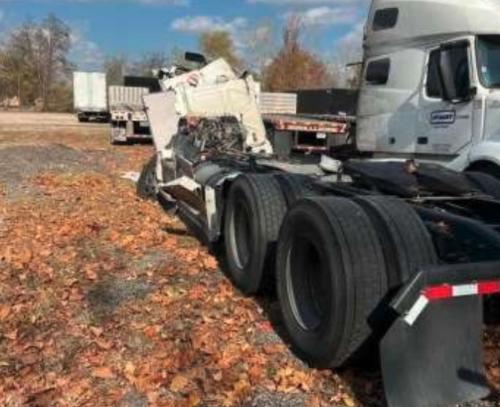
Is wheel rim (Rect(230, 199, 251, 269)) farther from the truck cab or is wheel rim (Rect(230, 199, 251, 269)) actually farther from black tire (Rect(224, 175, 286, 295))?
the truck cab

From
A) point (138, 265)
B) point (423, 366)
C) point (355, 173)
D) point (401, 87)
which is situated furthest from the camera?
point (401, 87)

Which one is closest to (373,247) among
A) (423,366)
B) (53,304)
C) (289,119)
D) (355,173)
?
(423,366)

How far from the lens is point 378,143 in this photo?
32.6 ft

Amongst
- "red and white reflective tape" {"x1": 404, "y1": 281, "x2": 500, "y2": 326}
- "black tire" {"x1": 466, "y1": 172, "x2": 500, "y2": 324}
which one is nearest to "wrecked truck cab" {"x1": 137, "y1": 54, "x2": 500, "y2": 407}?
"red and white reflective tape" {"x1": 404, "y1": 281, "x2": 500, "y2": 326}

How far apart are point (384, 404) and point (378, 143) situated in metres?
6.13

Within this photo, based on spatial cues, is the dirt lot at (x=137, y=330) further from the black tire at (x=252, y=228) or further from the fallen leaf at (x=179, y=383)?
the black tire at (x=252, y=228)

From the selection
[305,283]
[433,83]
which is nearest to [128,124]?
[433,83]

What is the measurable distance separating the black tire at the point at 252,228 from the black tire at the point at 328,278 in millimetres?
770

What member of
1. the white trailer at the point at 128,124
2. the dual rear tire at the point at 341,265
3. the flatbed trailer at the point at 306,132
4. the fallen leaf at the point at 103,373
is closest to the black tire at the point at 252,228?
the dual rear tire at the point at 341,265

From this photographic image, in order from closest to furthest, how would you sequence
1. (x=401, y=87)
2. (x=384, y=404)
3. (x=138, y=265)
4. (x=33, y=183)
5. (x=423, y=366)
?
(x=423, y=366), (x=384, y=404), (x=138, y=265), (x=401, y=87), (x=33, y=183)

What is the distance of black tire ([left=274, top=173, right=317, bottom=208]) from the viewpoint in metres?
6.04

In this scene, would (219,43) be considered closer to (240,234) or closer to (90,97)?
(90,97)

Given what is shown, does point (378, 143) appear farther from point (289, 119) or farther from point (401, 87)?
point (289, 119)

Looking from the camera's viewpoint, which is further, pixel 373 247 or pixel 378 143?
pixel 378 143
